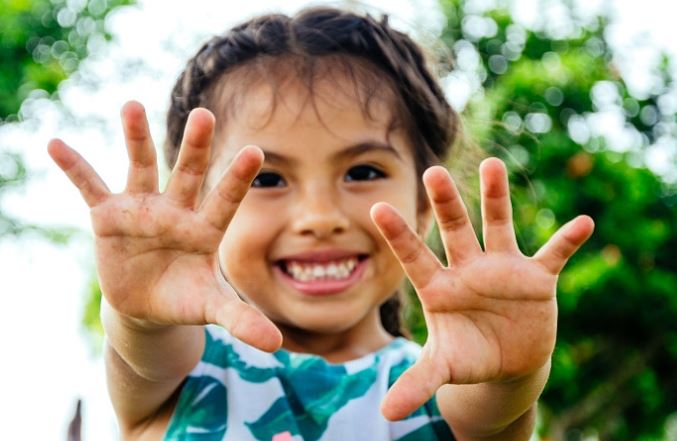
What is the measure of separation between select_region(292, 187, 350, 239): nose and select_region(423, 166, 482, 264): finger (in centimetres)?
57

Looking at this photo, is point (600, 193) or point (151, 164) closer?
point (151, 164)

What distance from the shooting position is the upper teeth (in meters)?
2.13

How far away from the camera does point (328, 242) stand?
2105mm

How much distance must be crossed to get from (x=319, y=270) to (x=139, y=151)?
2.28ft

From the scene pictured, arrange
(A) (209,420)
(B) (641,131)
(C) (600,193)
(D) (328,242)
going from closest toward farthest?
1. (A) (209,420)
2. (D) (328,242)
3. (C) (600,193)
4. (B) (641,131)

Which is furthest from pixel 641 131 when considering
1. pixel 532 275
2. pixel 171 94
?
pixel 532 275

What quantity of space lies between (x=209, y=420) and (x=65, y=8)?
12.1 metres

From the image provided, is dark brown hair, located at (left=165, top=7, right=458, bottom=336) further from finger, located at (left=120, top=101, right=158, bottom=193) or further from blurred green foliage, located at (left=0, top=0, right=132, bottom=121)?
blurred green foliage, located at (left=0, top=0, right=132, bottom=121)

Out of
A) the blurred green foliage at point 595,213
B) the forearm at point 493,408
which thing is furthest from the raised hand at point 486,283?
the blurred green foliage at point 595,213

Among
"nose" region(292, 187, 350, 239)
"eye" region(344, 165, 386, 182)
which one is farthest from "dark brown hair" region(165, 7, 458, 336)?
"nose" region(292, 187, 350, 239)

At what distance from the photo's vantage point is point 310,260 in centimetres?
212

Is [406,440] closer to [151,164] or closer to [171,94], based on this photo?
[151,164]

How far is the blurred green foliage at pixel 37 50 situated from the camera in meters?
12.1

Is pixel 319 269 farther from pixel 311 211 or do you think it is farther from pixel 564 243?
pixel 564 243
